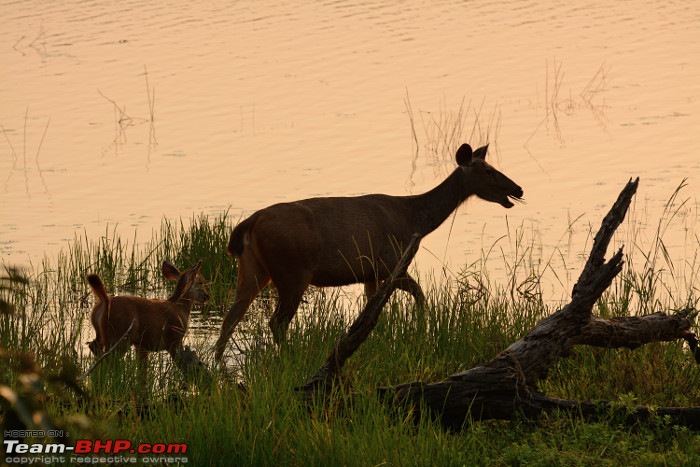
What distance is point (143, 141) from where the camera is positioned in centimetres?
1838

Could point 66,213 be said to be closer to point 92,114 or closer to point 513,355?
point 92,114

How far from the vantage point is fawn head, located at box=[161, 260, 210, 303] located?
978 centimetres

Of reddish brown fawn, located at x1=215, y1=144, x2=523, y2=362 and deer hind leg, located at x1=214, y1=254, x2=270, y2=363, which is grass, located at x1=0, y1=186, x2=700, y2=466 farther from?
reddish brown fawn, located at x1=215, y1=144, x2=523, y2=362

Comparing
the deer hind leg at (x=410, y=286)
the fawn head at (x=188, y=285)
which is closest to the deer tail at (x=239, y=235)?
the fawn head at (x=188, y=285)

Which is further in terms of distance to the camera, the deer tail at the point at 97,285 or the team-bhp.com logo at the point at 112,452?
the deer tail at the point at 97,285

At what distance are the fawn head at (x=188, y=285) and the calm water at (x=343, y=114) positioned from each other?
2.82 metres

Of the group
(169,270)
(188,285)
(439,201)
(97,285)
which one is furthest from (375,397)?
(439,201)

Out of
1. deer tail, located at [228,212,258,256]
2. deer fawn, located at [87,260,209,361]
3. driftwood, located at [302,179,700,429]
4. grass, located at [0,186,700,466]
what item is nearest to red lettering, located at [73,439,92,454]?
grass, located at [0,186,700,466]

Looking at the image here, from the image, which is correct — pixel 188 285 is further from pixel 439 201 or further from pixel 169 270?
pixel 439 201

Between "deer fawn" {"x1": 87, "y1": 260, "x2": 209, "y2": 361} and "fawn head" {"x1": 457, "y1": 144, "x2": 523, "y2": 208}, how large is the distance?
3.07 metres

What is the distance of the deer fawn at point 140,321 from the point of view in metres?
9.03

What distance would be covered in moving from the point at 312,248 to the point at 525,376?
10.0 ft

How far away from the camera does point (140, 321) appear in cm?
923

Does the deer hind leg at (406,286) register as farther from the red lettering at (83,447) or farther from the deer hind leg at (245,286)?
the red lettering at (83,447)
